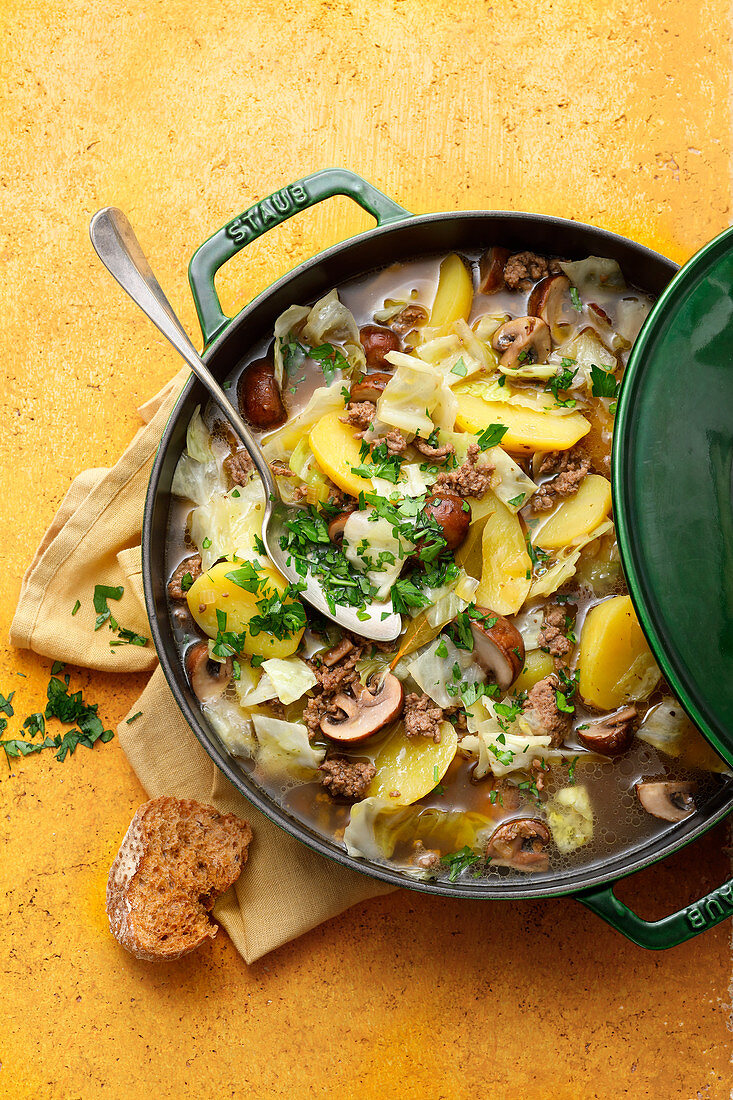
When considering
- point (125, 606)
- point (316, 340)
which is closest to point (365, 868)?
point (125, 606)

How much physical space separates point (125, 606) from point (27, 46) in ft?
7.05

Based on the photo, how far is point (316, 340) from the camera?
2797 mm

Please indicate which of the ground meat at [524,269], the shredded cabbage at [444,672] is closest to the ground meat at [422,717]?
the shredded cabbage at [444,672]

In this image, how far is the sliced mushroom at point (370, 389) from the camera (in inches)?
104

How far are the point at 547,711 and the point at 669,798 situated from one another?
1.52 ft

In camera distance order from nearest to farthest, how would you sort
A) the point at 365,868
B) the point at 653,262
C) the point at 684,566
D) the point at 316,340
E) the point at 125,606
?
the point at 684,566
the point at 365,868
the point at 653,262
the point at 316,340
the point at 125,606

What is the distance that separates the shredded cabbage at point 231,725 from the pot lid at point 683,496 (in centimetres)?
131

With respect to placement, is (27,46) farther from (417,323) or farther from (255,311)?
(417,323)

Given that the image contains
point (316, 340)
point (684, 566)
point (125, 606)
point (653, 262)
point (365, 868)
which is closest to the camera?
point (684, 566)

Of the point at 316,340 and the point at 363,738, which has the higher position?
the point at 316,340

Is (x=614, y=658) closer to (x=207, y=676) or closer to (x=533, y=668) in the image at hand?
(x=533, y=668)

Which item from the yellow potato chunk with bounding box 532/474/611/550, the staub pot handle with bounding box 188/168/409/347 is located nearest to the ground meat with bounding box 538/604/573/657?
the yellow potato chunk with bounding box 532/474/611/550

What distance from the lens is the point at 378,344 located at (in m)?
2.72

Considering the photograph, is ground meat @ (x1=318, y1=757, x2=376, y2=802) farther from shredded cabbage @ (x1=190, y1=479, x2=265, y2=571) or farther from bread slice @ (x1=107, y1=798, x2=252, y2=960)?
shredded cabbage @ (x1=190, y1=479, x2=265, y2=571)
